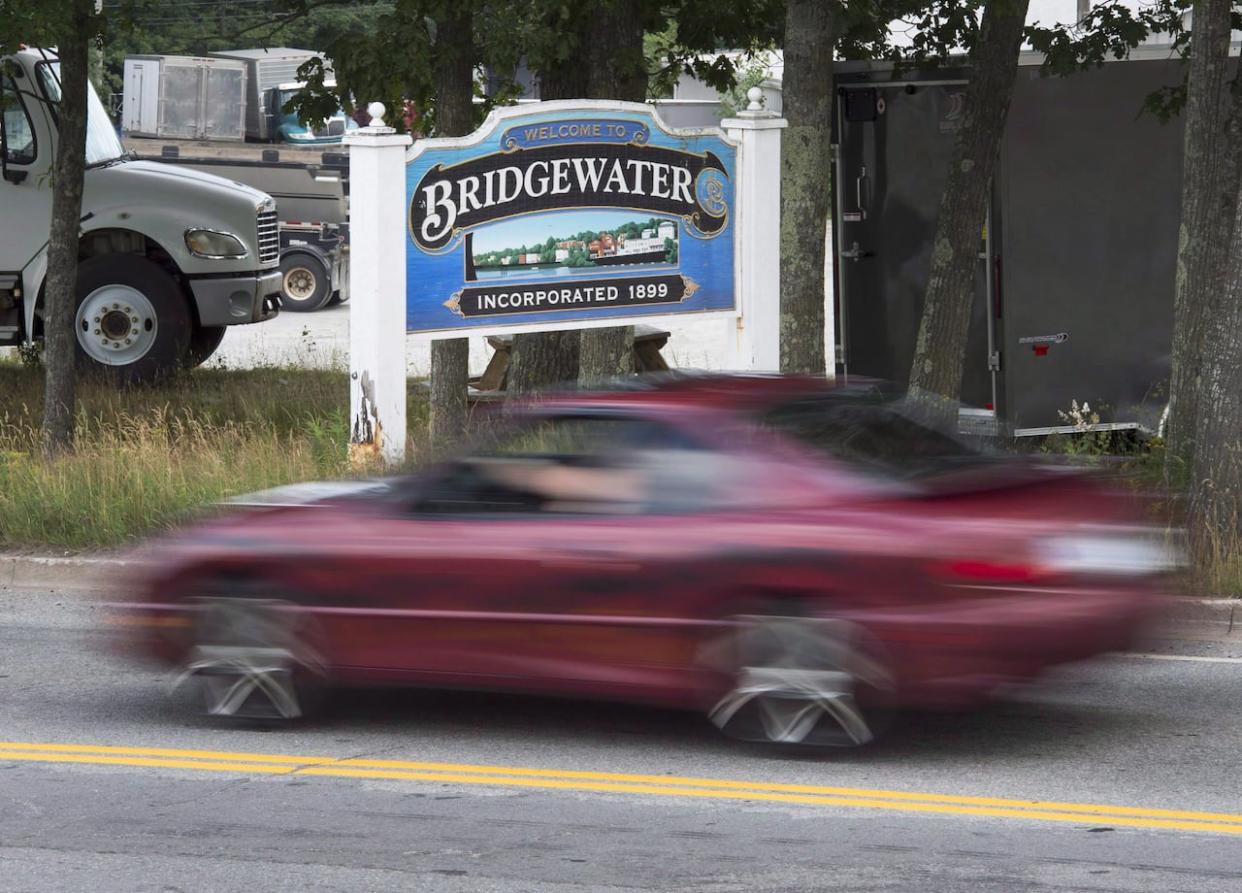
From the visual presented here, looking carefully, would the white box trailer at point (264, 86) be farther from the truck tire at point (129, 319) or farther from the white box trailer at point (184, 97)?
the truck tire at point (129, 319)

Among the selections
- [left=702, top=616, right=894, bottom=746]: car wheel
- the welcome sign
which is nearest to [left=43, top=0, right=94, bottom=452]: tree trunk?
the welcome sign

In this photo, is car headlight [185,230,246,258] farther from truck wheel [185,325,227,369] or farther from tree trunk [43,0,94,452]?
tree trunk [43,0,94,452]

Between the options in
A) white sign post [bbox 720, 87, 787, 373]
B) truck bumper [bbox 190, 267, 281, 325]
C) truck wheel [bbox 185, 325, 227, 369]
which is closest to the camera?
white sign post [bbox 720, 87, 787, 373]

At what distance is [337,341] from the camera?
24328mm

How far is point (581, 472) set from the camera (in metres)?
7.10

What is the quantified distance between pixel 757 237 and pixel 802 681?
266 inches

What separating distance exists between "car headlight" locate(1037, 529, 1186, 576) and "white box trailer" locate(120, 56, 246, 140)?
73.5ft

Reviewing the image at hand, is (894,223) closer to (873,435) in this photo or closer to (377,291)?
(377,291)

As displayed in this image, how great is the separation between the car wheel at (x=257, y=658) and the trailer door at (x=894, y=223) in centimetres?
853

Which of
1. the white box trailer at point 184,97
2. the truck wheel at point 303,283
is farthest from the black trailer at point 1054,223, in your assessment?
the white box trailer at point 184,97

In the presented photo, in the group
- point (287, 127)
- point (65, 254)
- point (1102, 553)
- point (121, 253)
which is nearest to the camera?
point (1102, 553)

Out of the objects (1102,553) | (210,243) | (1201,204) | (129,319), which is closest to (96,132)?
(210,243)

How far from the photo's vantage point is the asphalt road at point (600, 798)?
227 inches

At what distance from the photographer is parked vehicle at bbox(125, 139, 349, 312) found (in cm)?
2708
